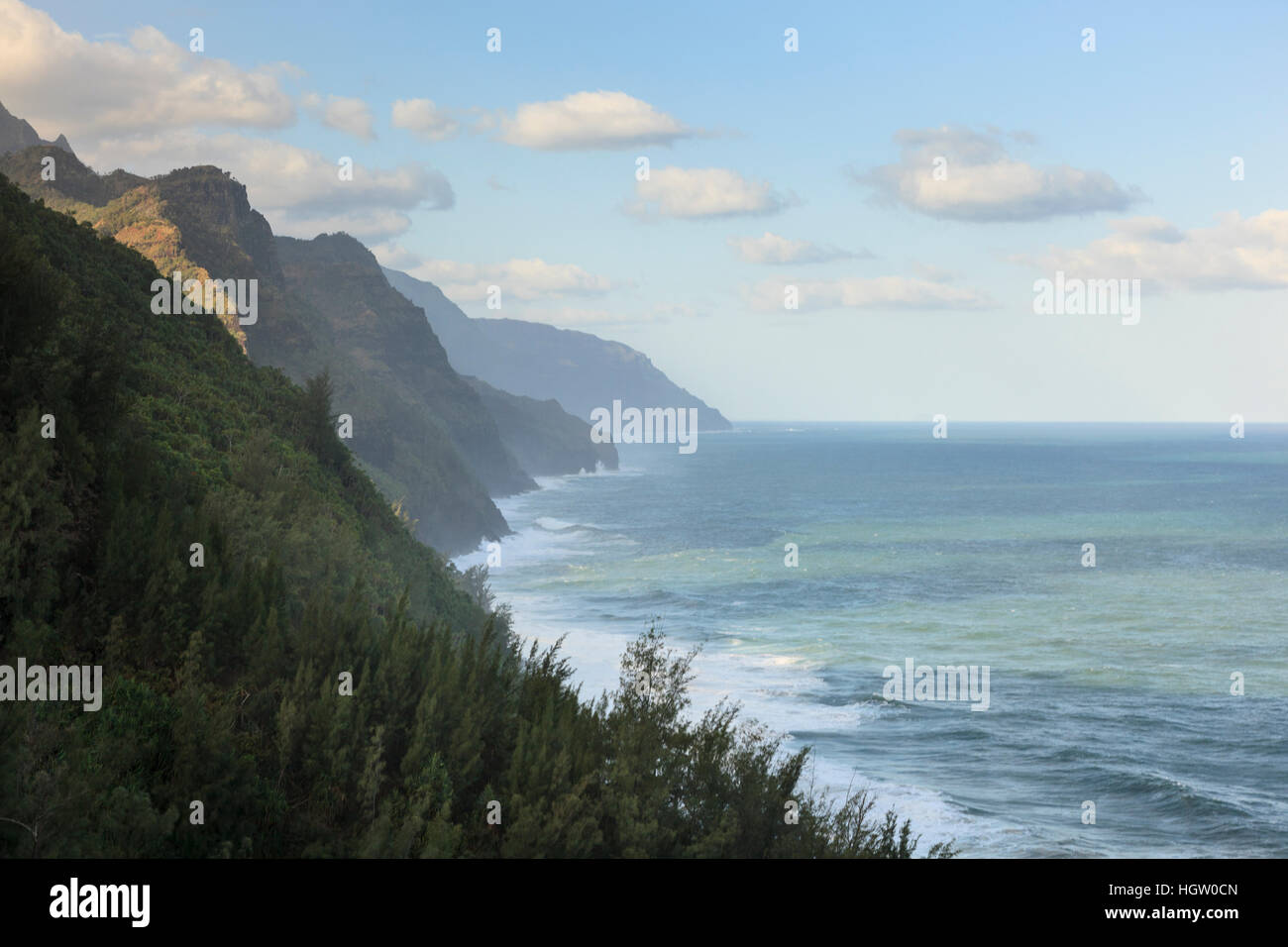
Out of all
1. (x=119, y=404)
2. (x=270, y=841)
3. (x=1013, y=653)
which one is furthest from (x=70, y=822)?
(x=1013, y=653)

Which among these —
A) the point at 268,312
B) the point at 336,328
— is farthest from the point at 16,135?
the point at 268,312

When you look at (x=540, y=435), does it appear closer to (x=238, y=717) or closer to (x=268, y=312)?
(x=268, y=312)

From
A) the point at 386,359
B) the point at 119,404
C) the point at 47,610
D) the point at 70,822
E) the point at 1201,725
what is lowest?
the point at 1201,725

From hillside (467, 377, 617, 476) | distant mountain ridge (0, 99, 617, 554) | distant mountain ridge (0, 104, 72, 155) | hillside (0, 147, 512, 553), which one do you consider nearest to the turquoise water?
hillside (0, 147, 512, 553)

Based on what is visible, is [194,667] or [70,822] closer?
[70,822]
